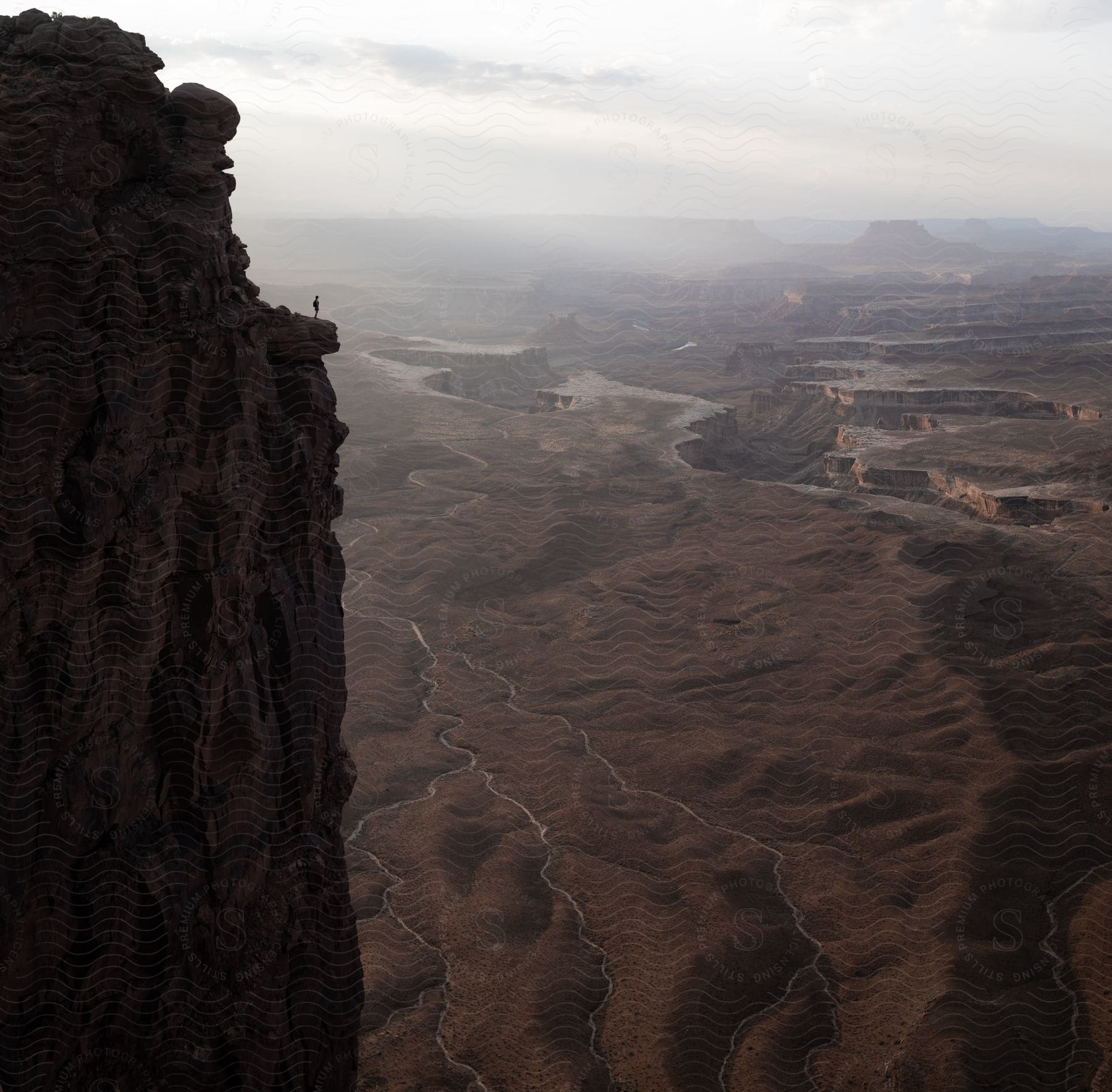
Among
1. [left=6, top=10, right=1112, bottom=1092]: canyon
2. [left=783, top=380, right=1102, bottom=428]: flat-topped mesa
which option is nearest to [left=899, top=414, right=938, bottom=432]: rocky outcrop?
[left=783, top=380, right=1102, bottom=428]: flat-topped mesa

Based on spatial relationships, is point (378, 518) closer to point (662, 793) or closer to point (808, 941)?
point (662, 793)

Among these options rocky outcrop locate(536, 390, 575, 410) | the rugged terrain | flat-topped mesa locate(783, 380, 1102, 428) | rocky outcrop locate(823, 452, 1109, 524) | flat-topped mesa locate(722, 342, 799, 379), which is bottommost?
the rugged terrain

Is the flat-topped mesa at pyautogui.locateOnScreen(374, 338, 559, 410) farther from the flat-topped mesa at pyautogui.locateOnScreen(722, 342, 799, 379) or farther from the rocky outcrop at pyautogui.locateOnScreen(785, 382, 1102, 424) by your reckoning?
the rocky outcrop at pyautogui.locateOnScreen(785, 382, 1102, 424)

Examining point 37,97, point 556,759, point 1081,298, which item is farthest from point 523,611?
point 1081,298

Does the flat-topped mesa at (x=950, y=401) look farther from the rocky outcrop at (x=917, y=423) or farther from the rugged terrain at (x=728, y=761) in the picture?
the rugged terrain at (x=728, y=761)

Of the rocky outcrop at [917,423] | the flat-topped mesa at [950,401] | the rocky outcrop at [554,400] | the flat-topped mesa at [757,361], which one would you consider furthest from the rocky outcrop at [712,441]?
the flat-topped mesa at [757,361]

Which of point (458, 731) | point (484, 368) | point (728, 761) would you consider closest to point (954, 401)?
point (484, 368)

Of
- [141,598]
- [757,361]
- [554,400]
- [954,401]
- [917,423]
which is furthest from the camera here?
[757,361]

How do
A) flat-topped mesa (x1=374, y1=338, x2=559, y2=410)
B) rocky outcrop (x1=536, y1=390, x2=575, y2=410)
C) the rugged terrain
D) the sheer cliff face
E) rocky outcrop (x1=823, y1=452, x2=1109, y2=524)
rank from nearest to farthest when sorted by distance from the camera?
the sheer cliff face < the rugged terrain < rocky outcrop (x1=823, y1=452, x2=1109, y2=524) < rocky outcrop (x1=536, y1=390, x2=575, y2=410) < flat-topped mesa (x1=374, y1=338, x2=559, y2=410)

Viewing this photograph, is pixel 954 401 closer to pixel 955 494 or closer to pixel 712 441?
pixel 712 441
